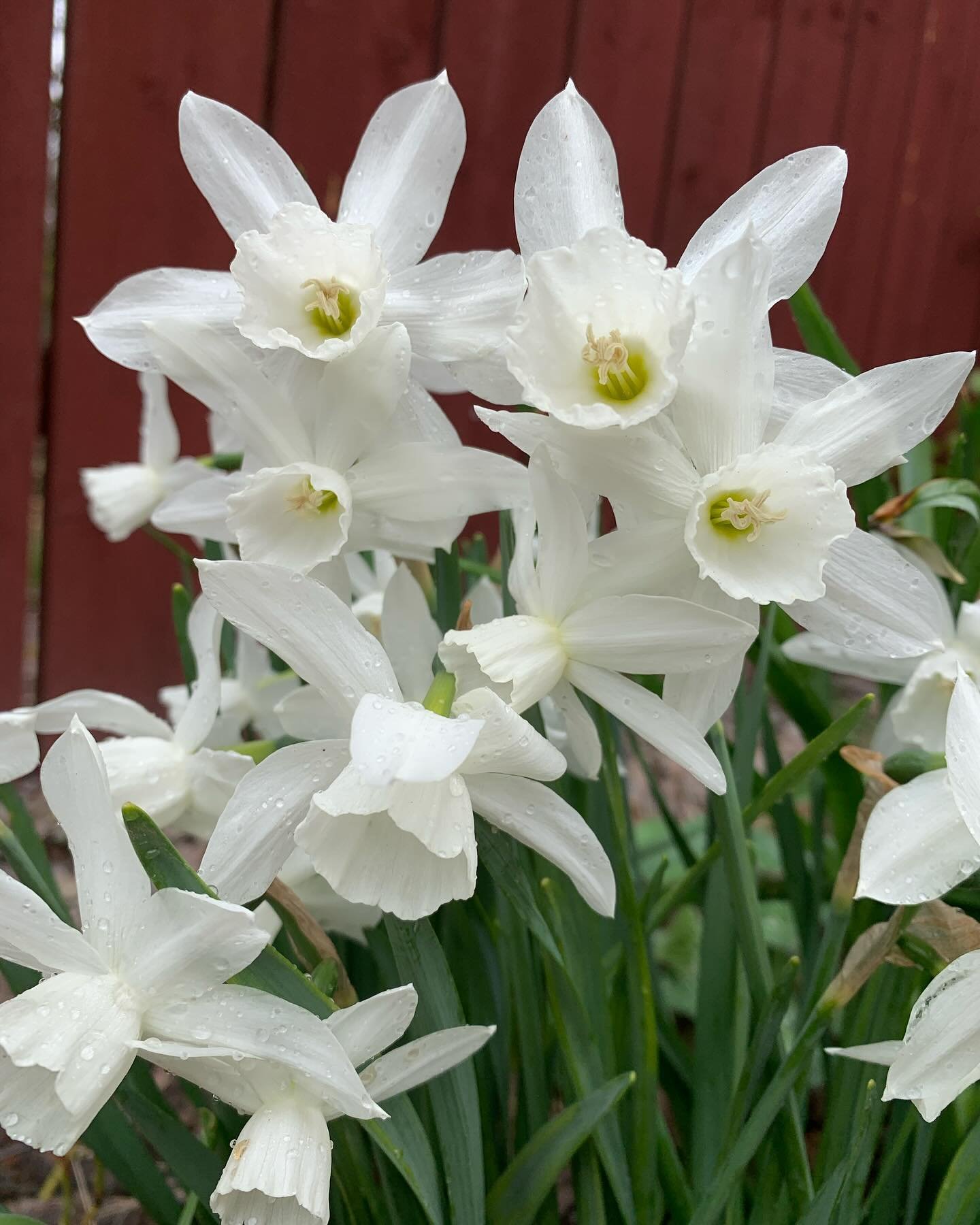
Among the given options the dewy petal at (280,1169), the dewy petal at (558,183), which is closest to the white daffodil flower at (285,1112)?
the dewy petal at (280,1169)

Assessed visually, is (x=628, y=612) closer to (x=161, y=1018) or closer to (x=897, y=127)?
(x=161, y=1018)

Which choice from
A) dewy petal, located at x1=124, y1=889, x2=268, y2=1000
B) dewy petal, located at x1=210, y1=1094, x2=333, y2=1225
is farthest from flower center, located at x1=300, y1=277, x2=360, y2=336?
dewy petal, located at x1=210, y1=1094, x2=333, y2=1225

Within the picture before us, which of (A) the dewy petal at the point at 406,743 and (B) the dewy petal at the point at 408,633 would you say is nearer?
(A) the dewy petal at the point at 406,743

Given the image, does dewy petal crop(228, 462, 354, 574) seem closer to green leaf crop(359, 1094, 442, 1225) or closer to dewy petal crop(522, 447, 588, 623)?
dewy petal crop(522, 447, 588, 623)

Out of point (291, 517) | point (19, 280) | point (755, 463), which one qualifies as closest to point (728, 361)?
point (755, 463)

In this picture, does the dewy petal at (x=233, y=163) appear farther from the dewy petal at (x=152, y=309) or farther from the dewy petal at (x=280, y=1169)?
the dewy petal at (x=280, y=1169)

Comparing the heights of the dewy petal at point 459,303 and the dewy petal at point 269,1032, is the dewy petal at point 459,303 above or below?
above

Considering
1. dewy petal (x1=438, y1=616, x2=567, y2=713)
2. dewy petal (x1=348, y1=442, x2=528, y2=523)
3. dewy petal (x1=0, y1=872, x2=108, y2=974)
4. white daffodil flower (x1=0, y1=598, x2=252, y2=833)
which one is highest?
Answer: dewy petal (x1=348, y1=442, x2=528, y2=523)

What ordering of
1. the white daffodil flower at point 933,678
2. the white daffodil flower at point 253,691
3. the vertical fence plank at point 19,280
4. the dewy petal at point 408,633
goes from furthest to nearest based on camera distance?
the vertical fence plank at point 19,280 → the white daffodil flower at point 253,691 → the white daffodil flower at point 933,678 → the dewy petal at point 408,633
